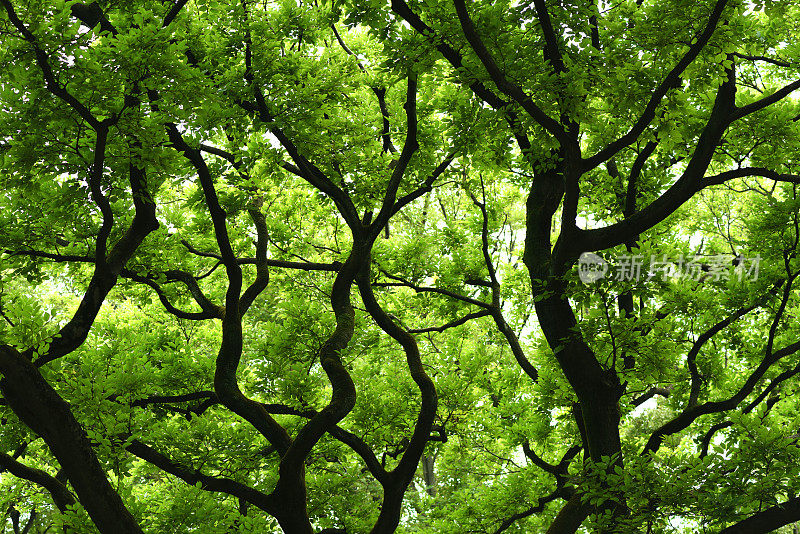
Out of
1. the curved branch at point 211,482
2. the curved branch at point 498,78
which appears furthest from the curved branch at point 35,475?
the curved branch at point 498,78

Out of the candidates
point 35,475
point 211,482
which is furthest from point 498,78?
point 35,475

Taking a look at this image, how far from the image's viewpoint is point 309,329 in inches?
393

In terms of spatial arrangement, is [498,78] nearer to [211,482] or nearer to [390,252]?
[211,482]

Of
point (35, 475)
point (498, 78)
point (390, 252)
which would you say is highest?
point (390, 252)

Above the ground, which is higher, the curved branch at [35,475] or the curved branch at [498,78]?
the curved branch at [498,78]

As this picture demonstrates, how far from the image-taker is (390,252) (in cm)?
1099

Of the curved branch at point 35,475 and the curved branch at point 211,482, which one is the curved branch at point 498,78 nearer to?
the curved branch at point 211,482

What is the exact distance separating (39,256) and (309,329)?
3.61 metres

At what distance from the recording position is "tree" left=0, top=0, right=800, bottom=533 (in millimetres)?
5617

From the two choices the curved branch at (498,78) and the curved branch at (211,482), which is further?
the curved branch at (211,482)

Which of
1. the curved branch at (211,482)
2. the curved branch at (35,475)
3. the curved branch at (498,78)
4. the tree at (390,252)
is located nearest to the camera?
the curved branch at (498,78)

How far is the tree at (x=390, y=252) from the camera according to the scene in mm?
5617

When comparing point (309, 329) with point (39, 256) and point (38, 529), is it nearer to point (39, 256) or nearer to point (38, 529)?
point (39, 256)

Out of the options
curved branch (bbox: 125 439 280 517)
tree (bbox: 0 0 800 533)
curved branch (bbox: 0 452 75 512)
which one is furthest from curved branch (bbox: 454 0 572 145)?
curved branch (bbox: 0 452 75 512)
